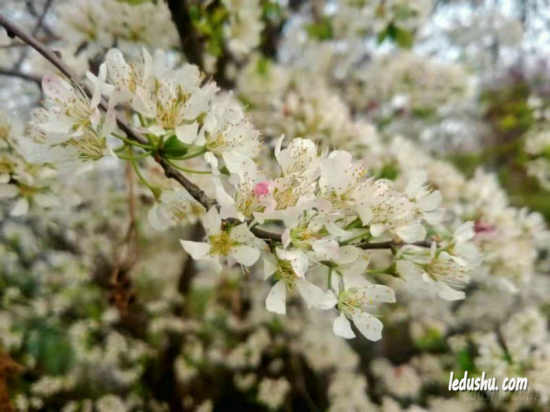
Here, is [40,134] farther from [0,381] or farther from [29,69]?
[29,69]

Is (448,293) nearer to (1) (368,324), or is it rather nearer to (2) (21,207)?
(1) (368,324)

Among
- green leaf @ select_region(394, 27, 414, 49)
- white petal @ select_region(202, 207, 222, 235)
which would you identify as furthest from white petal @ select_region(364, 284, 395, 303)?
green leaf @ select_region(394, 27, 414, 49)

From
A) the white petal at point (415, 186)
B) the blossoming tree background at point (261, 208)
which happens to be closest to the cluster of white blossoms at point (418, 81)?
the blossoming tree background at point (261, 208)

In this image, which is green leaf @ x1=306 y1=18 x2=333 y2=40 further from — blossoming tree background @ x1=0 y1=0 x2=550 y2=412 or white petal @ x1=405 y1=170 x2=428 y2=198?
white petal @ x1=405 y1=170 x2=428 y2=198

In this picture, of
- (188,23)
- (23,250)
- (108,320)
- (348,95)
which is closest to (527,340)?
(188,23)

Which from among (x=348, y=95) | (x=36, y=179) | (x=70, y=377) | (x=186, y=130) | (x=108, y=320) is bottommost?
(x=70, y=377)

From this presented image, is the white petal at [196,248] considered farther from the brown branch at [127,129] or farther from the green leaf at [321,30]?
the green leaf at [321,30]
